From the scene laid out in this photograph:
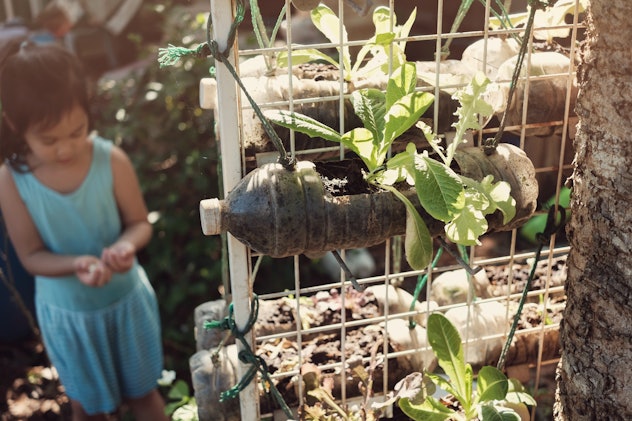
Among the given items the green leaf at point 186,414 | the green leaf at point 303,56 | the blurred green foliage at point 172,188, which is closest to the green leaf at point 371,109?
the green leaf at point 303,56

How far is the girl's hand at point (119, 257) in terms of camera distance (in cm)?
160

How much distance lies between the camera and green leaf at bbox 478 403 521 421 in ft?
2.79

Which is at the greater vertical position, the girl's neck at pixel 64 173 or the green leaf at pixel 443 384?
the girl's neck at pixel 64 173

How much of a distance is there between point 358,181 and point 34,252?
3.57 feet

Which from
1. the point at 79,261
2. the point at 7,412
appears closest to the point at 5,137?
the point at 79,261

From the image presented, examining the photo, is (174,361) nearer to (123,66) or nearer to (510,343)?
(510,343)

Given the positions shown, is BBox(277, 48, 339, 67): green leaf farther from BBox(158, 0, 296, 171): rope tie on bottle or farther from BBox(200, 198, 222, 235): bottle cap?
BBox(200, 198, 222, 235): bottle cap

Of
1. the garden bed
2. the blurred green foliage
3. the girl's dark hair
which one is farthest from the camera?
the blurred green foliage

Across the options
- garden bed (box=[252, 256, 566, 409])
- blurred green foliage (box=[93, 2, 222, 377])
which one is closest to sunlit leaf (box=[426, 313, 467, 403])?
garden bed (box=[252, 256, 566, 409])

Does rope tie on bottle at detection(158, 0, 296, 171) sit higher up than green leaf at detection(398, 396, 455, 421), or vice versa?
rope tie on bottle at detection(158, 0, 296, 171)

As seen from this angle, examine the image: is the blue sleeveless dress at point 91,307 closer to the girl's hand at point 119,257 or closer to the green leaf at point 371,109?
the girl's hand at point 119,257

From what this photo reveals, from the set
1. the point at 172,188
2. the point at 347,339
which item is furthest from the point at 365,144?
the point at 172,188

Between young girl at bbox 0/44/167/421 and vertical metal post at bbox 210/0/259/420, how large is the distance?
789 mm

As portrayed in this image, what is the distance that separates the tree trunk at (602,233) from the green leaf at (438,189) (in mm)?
165
